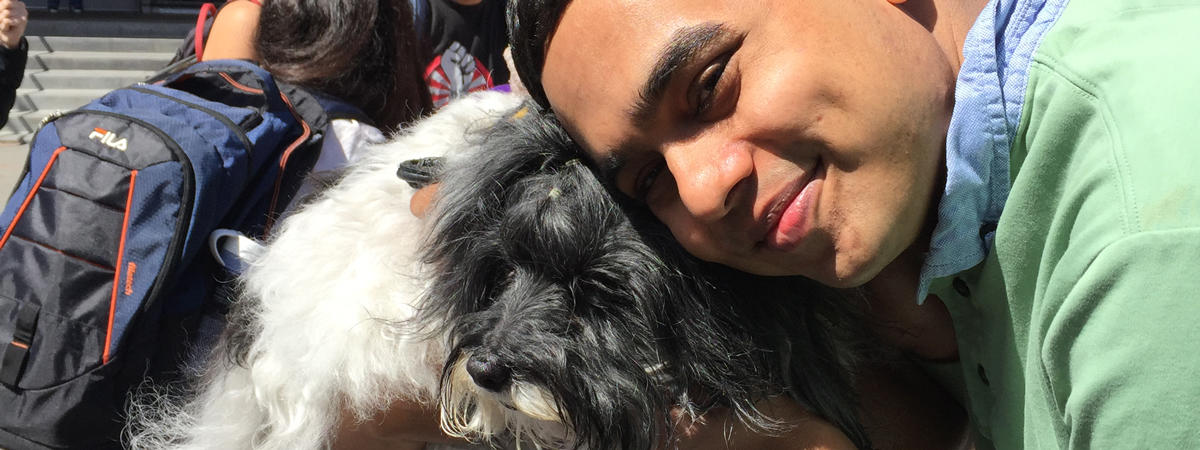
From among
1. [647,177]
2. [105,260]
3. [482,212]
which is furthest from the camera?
[105,260]

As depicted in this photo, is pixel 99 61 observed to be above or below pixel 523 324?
below

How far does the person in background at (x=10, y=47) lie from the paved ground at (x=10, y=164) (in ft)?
8.16

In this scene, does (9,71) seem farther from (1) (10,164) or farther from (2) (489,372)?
(1) (10,164)

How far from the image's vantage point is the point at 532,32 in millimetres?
1455

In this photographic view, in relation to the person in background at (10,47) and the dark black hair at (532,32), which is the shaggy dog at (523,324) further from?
the person in background at (10,47)

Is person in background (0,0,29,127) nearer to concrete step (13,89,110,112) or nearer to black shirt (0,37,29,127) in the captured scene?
black shirt (0,37,29,127)

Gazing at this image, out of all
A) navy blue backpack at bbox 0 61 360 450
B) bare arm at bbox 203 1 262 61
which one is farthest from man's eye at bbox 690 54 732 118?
bare arm at bbox 203 1 262 61

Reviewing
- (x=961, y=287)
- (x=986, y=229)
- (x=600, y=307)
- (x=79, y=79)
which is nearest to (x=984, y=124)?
(x=986, y=229)

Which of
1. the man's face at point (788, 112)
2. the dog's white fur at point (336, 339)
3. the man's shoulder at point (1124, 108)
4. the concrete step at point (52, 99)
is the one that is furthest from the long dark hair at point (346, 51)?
the concrete step at point (52, 99)

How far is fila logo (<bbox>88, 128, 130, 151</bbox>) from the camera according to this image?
1.90 metres

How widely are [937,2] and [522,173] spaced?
74cm

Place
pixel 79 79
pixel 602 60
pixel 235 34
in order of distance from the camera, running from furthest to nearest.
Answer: pixel 79 79
pixel 235 34
pixel 602 60

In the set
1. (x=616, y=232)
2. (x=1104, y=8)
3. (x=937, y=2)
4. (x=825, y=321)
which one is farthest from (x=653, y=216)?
(x=1104, y=8)

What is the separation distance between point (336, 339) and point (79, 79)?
9168 mm
